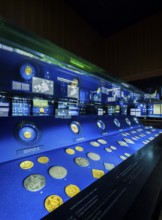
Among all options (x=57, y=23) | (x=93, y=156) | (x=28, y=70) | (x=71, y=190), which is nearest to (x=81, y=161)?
(x=93, y=156)

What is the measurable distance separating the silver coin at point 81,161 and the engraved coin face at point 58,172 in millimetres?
101

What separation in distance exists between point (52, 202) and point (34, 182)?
11cm

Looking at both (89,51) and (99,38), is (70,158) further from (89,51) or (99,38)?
(99,38)

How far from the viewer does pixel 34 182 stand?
1.79ft

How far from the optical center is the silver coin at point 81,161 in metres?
0.73

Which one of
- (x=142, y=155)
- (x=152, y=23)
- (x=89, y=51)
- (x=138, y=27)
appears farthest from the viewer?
(x=89, y=51)

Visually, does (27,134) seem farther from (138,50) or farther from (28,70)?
(138,50)

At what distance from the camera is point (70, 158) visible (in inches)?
30.2

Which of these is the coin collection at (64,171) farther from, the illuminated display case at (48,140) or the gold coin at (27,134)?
the gold coin at (27,134)

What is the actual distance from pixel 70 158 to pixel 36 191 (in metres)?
0.28

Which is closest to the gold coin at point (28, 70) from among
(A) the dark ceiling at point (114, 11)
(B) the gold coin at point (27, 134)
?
(B) the gold coin at point (27, 134)

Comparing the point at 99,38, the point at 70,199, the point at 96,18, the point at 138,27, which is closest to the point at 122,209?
the point at 70,199

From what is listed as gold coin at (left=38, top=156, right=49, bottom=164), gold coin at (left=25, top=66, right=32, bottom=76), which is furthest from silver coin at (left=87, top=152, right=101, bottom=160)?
gold coin at (left=25, top=66, right=32, bottom=76)

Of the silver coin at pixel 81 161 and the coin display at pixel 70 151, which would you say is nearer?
the silver coin at pixel 81 161
